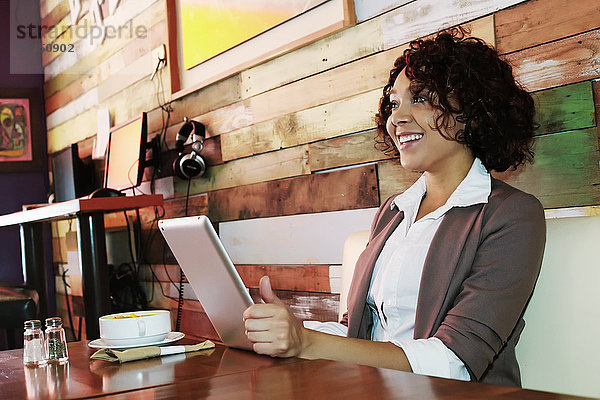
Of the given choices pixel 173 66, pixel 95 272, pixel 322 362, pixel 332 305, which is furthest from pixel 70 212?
pixel 322 362

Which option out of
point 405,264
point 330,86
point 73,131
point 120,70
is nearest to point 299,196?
point 330,86

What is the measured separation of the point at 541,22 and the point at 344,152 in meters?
0.82

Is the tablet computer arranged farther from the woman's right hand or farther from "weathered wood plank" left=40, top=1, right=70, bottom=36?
"weathered wood plank" left=40, top=1, right=70, bottom=36

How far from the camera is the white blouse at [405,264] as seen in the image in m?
1.45

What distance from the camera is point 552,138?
166 centimetres

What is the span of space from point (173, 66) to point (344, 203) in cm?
137

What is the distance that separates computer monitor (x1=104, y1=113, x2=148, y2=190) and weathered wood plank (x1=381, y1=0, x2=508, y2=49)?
157cm

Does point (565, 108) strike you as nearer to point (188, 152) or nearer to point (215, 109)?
point (215, 109)

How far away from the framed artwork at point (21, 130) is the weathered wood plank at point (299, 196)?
2.68m

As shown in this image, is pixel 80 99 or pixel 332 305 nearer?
pixel 332 305

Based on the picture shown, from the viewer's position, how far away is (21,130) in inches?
209

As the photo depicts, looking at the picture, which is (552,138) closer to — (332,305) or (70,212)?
(332,305)

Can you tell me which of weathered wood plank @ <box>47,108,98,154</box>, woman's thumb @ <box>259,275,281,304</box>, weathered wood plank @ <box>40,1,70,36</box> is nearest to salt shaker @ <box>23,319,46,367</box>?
woman's thumb @ <box>259,275,281,304</box>

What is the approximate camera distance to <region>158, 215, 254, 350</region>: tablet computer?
1142 mm
